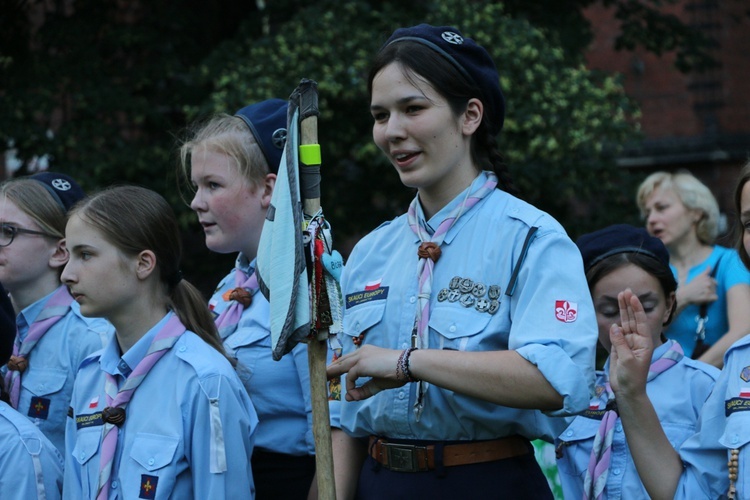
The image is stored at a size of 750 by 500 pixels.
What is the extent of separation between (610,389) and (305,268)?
1.46m

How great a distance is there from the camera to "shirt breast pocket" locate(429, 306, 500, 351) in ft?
10.2

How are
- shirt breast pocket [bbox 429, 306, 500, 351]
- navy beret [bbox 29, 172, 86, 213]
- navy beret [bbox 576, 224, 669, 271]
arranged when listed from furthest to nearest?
navy beret [bbox 29, 172, 86, 213]
navy beret [bbox 576, 224, 669, 271]
shirt breast pocket [bbox 429, 306, 500, 351]

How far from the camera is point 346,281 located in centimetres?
353

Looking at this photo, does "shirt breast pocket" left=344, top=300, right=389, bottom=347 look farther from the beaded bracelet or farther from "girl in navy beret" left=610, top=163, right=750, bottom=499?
"girl in navy beret" left=610, top=163, right=750, bottom=499

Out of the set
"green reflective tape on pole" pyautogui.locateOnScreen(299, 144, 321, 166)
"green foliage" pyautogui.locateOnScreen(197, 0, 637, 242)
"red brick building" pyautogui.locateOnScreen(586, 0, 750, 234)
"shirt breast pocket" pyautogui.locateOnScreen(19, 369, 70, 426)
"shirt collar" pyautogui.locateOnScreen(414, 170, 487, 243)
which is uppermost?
"red brick building" pyautogui.locateOnScreen(586, 0, 750, 234)

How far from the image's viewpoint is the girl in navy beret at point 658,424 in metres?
3.41

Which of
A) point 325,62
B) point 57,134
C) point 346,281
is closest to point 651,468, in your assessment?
Answer: point 346,281

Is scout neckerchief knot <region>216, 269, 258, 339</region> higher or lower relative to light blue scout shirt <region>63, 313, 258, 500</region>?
higher

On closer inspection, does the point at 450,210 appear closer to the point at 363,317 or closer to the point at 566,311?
the point at 363,317

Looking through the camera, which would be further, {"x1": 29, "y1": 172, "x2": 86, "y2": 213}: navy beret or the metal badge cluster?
{"x1": 29, "y1": 172, "x2": 86, "y2": 213}: navy beret

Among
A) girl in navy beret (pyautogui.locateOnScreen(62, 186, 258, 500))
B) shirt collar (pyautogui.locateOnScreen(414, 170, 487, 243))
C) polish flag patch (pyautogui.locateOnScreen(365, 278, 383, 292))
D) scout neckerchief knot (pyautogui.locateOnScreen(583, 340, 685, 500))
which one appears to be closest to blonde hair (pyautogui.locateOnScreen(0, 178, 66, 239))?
girl in navy beret (pyautogui.locateOnScreen(62, 186, 258, 500))

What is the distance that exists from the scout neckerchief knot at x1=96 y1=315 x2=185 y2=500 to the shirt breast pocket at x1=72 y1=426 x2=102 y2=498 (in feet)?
0.22

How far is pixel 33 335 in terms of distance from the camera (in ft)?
15.3

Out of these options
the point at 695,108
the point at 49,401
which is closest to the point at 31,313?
the point at 49,401
